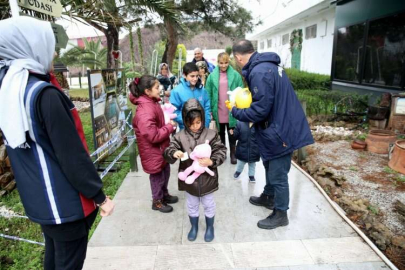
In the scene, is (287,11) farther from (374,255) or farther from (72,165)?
(72,165)

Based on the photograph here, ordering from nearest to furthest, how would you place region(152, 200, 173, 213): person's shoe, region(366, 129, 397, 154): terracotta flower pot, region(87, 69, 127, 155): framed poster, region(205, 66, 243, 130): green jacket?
1. region(152, 200, 173, 213): person's shoe
2. region(87, 69, 127, 155): framed poster
3. region(205, 66, 243, 130): green jacket
4. region(366, 129, 397, 154): terracotta flower pot

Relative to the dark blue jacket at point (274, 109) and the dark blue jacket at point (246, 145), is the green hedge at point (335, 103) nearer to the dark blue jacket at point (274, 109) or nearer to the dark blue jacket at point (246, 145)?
the dark blue jacket at point (246, 145)

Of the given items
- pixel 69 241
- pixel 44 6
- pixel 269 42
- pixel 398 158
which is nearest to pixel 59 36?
pixel 44 6

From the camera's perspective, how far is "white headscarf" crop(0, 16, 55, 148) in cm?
122

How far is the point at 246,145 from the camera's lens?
362cm

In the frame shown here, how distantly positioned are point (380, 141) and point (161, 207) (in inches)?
156

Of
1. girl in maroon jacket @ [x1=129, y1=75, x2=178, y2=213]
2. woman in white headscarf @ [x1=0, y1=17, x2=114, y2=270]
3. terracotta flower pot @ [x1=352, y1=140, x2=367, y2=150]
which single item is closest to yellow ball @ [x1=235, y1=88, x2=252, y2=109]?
girl in maroon jacket @ [x1=129, y1=75, x2=178, y2=213]

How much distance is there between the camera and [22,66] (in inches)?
49.3

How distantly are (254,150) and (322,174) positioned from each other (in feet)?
3.80

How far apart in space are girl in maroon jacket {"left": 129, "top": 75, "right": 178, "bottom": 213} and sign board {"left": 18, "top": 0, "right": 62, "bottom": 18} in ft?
3.38

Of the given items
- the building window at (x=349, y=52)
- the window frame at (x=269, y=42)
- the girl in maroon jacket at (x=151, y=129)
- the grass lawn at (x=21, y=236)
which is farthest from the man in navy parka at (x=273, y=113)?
the window frame at (x=269, y=42)

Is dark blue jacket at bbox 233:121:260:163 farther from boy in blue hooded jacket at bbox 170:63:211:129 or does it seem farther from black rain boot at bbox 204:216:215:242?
black rain boot at bbox 204:216:215:242

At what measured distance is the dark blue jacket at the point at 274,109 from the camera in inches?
97.9

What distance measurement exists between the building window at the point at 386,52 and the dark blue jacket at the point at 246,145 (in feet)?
17.0
